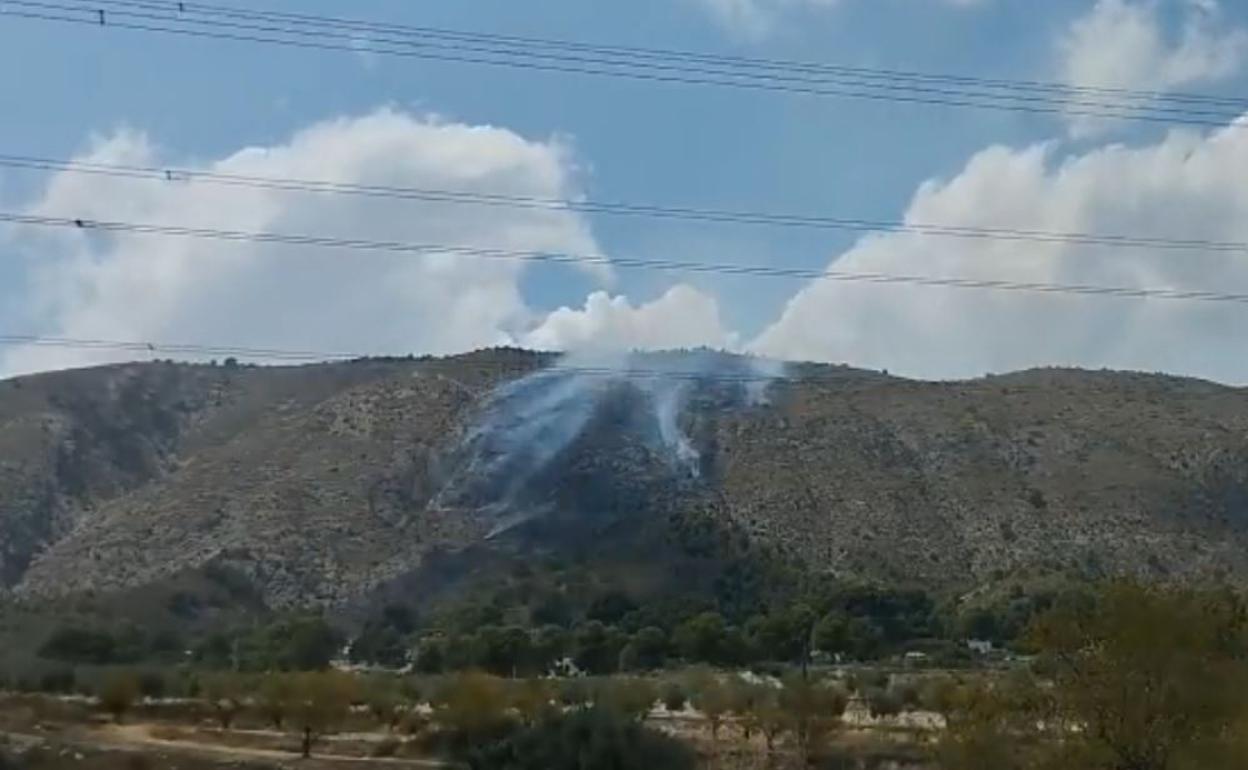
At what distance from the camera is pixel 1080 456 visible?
145 m

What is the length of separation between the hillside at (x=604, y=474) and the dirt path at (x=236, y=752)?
48251 millimetres

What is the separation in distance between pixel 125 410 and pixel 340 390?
24.9m

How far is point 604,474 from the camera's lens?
503 feet

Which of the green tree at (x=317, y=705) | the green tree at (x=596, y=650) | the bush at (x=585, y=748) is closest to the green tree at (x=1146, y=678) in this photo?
the bush at (x=585, y=748)

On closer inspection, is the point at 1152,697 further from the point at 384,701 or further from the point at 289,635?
the point at 289,635

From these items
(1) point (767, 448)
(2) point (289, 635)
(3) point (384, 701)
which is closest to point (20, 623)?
(2) point (289, 635)

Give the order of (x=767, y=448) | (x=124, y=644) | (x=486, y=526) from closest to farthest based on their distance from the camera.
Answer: (x=124, y=644) < (x=486, y=526) < (x=767, y=448)

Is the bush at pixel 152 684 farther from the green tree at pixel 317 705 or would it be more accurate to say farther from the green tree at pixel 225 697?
the green tree at pixel 317 705

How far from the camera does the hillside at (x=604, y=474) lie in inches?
5143

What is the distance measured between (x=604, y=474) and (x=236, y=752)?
8284cm

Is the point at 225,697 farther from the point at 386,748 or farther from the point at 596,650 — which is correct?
the point at 596,650

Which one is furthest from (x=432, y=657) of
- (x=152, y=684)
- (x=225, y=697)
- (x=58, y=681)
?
(x=58, y=681)

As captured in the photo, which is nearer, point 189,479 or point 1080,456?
point 1080,456

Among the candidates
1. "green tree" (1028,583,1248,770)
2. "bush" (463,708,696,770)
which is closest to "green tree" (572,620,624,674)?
"bush" (463,708,696,770)
